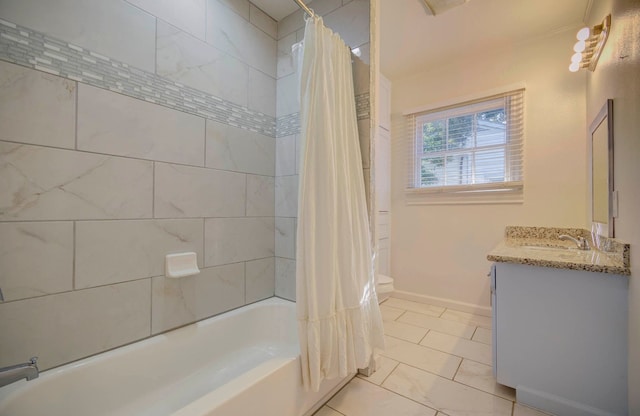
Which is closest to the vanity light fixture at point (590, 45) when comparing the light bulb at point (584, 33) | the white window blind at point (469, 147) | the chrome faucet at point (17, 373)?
the light bulb at point (584, 33)

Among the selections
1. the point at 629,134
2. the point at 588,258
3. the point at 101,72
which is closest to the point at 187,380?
the point at 101,72

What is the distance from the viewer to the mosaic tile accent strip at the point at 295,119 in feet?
5.51

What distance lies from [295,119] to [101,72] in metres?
1.11

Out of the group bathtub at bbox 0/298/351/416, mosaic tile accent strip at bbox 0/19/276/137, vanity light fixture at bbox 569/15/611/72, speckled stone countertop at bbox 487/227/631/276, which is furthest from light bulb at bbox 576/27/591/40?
bathtub at bbox 0/298/351/416

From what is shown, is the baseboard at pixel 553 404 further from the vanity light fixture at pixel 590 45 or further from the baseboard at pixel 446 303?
the vanity light fixture at pixel 590 45

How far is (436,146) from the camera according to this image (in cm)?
289

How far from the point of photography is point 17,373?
90 centimetres

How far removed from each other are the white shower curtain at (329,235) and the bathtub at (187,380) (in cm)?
20

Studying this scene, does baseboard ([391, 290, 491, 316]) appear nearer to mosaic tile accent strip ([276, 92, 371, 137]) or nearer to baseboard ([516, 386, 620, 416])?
baseboard ([516, 386, 620, 416])

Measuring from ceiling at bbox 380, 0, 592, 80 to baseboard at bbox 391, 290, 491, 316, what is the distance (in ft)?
8.33

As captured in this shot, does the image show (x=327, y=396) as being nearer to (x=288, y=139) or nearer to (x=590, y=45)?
(x=288, y=139)

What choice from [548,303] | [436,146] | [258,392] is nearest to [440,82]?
[436,146]

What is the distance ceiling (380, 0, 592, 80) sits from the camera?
79.0 inches

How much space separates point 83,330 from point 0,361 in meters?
0.24
